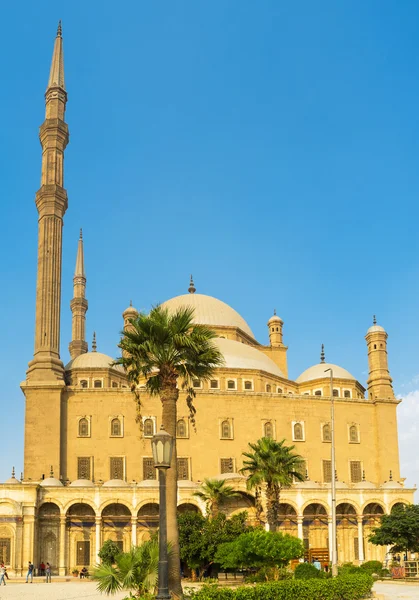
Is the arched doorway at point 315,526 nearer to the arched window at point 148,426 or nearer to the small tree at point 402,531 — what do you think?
the small tree at point 402,531

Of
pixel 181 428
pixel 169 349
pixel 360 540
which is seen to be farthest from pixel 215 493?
pixel 169 349

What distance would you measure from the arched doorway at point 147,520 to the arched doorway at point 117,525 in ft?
2.32

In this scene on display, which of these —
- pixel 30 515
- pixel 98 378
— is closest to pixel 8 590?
pixel 30 515

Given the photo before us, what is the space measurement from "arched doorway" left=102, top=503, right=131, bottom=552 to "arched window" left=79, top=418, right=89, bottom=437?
4.85 metres

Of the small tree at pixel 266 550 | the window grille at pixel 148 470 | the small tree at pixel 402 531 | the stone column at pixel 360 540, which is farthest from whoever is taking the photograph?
the window grille at pixel 148 470

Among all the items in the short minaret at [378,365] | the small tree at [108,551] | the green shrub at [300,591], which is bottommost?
the small tree at [108,551]

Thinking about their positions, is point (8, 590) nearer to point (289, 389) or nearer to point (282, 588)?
point (282, 588)

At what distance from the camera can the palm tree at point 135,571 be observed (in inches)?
680

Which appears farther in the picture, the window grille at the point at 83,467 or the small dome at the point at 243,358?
the small dome at the point at 243,358

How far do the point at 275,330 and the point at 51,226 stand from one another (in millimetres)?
23342

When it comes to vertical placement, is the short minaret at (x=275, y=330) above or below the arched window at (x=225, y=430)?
above

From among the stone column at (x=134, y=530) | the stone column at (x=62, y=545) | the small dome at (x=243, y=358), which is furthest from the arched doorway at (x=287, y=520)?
the stone column at (x=62, y=545)

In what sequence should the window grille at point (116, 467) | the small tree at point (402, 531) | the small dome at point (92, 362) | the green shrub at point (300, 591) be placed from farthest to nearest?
the small dome at point (92, 362) → the window grille at point (116, 467) → the small tree at point (402, 531) → the green shrub at point (300, 591)

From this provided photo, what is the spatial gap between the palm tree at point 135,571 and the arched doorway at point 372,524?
34553 millimetres
